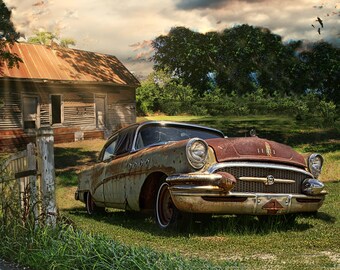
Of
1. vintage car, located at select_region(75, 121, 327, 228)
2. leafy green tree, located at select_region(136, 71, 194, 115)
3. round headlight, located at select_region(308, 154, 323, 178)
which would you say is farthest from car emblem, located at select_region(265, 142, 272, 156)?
leafy green tree, located at select_region(136, 71, 194, 115)

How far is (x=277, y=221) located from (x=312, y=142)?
55.1ft

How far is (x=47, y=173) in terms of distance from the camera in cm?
570

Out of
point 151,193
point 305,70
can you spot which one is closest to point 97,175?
point 151,193

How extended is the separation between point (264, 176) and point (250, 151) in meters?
0.36

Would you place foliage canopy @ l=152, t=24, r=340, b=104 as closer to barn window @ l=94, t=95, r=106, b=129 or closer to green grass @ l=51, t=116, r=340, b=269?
barn window @ l=94, t=95, r=106, b=129

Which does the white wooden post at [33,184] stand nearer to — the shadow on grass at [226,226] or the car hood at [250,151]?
the shadow on grass at [226,226]

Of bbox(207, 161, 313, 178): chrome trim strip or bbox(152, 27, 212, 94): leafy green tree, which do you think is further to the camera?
bbox(152, 27, 212, 94): leafy green tree

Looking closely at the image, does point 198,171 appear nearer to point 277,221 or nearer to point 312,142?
point 277,221

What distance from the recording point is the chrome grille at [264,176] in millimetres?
6367

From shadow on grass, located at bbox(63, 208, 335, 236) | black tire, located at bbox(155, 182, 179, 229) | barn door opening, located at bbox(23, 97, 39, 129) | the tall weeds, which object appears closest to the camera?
the tall weeds

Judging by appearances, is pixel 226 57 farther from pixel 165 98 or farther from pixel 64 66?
pixel 64 66

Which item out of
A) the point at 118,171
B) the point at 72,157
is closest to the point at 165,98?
the point at 72,157

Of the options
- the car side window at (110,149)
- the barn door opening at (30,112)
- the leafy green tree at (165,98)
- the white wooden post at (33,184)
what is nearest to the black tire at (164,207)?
the white wooden post at (33,184)

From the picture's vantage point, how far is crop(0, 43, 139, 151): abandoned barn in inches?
992
